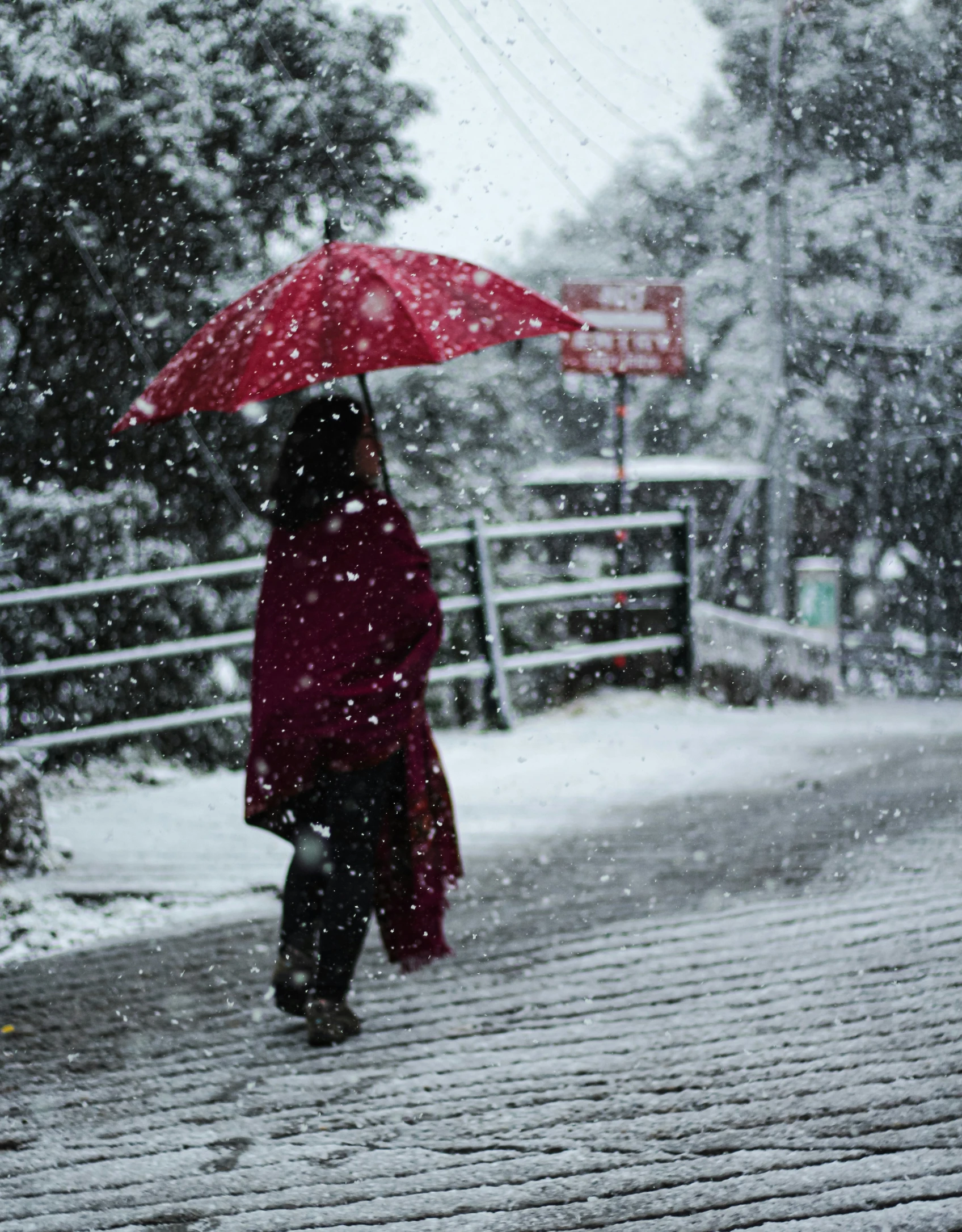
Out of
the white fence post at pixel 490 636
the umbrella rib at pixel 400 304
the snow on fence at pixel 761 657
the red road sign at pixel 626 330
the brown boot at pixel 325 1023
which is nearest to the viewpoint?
the umbrella rib at pixel 400 304

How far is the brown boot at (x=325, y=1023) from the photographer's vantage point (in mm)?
3273

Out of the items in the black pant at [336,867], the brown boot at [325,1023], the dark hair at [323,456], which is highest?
the dark hair at [323,456]

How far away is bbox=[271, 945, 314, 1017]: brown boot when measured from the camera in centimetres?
335

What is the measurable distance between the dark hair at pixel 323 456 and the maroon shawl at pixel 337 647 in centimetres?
3

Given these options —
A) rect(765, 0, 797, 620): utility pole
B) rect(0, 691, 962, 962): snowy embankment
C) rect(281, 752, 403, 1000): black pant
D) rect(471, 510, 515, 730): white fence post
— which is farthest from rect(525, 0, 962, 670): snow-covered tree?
rect(281, 752, 403, 1000): black pant

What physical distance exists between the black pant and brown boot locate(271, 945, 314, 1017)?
0.02m

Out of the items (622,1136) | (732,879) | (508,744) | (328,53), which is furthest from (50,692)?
(622,1136)

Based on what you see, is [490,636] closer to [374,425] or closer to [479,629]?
[479,629]

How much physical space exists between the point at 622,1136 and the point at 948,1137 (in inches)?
23.3

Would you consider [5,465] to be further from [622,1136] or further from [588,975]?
[622,1136]

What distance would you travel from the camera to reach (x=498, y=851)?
5.53m

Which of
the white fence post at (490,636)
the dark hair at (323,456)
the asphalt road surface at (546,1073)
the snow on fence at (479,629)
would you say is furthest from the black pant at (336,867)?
the white fence post at (490,636)

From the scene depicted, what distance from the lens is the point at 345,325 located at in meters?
3.18

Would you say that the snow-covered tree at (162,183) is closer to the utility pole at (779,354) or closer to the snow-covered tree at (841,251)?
the snow-covered tree at (841,251)
